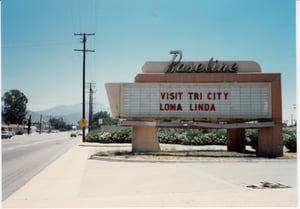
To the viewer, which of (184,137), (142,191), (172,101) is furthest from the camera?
(184,137)

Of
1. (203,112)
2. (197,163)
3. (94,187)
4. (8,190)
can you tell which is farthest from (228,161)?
(8,190)

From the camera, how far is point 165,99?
19.0 m

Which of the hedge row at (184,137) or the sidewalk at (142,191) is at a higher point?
the hedge row at (184,137)

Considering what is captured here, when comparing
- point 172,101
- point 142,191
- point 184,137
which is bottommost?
point 142,191

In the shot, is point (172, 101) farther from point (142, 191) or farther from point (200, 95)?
point (142, 191)

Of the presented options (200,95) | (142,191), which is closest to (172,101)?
(200,95)

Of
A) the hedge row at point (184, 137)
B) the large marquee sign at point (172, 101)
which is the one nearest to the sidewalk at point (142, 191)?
the large marquee sign at point (172, 101)

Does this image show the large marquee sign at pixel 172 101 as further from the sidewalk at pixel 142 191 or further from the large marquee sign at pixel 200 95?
the sidewalk at pixel 142 191

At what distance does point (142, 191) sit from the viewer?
918cm

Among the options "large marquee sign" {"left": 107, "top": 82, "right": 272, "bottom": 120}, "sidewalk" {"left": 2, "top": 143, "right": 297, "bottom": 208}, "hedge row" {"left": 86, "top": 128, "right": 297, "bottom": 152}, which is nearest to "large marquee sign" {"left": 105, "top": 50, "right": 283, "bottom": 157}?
"large marquee sign" {"left": 107, "top": 82, "right": 272, "bottom": 120}

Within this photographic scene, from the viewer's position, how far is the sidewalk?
777 centimetres

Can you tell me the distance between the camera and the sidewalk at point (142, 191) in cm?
777

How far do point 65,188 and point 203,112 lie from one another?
1067cm

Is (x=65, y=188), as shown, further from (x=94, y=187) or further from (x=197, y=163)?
(x=197, y=163)
